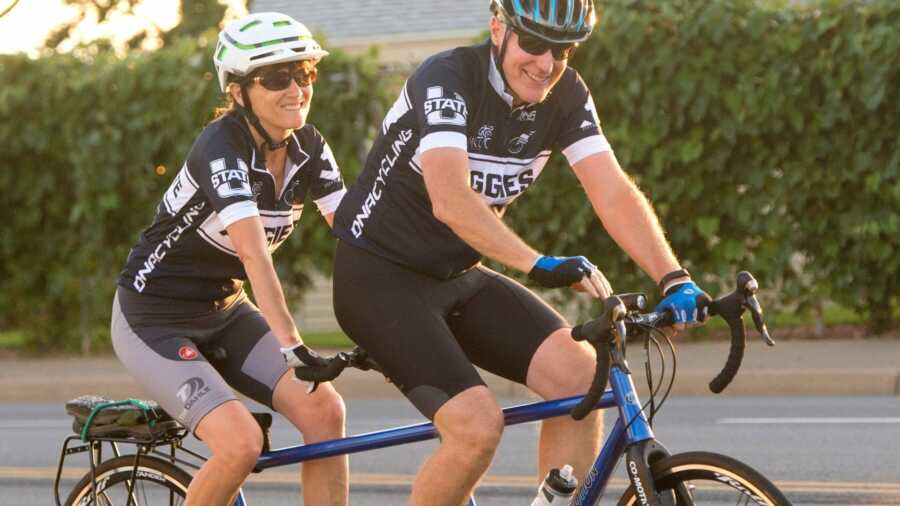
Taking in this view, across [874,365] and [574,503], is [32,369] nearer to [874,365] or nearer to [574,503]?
[874,365]

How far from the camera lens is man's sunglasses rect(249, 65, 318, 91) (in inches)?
189

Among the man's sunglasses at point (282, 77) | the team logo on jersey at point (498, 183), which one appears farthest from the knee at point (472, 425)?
the man's sunglasses at point (282, 77)

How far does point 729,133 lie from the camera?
13.2m

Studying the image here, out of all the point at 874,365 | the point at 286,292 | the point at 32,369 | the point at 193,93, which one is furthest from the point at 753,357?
the point at 32,369

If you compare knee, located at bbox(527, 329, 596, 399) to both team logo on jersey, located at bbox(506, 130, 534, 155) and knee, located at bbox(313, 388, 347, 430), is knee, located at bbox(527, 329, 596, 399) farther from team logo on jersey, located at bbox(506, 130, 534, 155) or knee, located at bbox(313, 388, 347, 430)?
knee, located at bbox(313, 388, 347, 430)

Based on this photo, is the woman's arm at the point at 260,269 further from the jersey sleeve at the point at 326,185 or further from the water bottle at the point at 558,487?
the water bottle at the point at 558,487

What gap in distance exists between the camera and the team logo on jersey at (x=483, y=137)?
4414 millimetres

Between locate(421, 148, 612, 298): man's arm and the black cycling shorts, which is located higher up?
locate(421, 148, 612, 298): man's arm

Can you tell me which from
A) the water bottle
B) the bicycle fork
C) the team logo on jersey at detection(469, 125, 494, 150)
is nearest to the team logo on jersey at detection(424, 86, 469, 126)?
the team logo on jersey at detection(469, 125, 494, 150)

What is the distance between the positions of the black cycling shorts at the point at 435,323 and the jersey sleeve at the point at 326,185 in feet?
1.60

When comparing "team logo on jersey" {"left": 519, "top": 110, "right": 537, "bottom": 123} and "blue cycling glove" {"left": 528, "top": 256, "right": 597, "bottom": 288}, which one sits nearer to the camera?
"blue cycling glove" {"left": 528, "top": 256, "right": 597, "bottom": 288}

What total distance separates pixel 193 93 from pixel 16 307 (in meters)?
3.11

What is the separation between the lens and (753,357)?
41.4 ft

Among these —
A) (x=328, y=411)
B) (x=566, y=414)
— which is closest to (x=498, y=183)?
(x=566, y=414)
